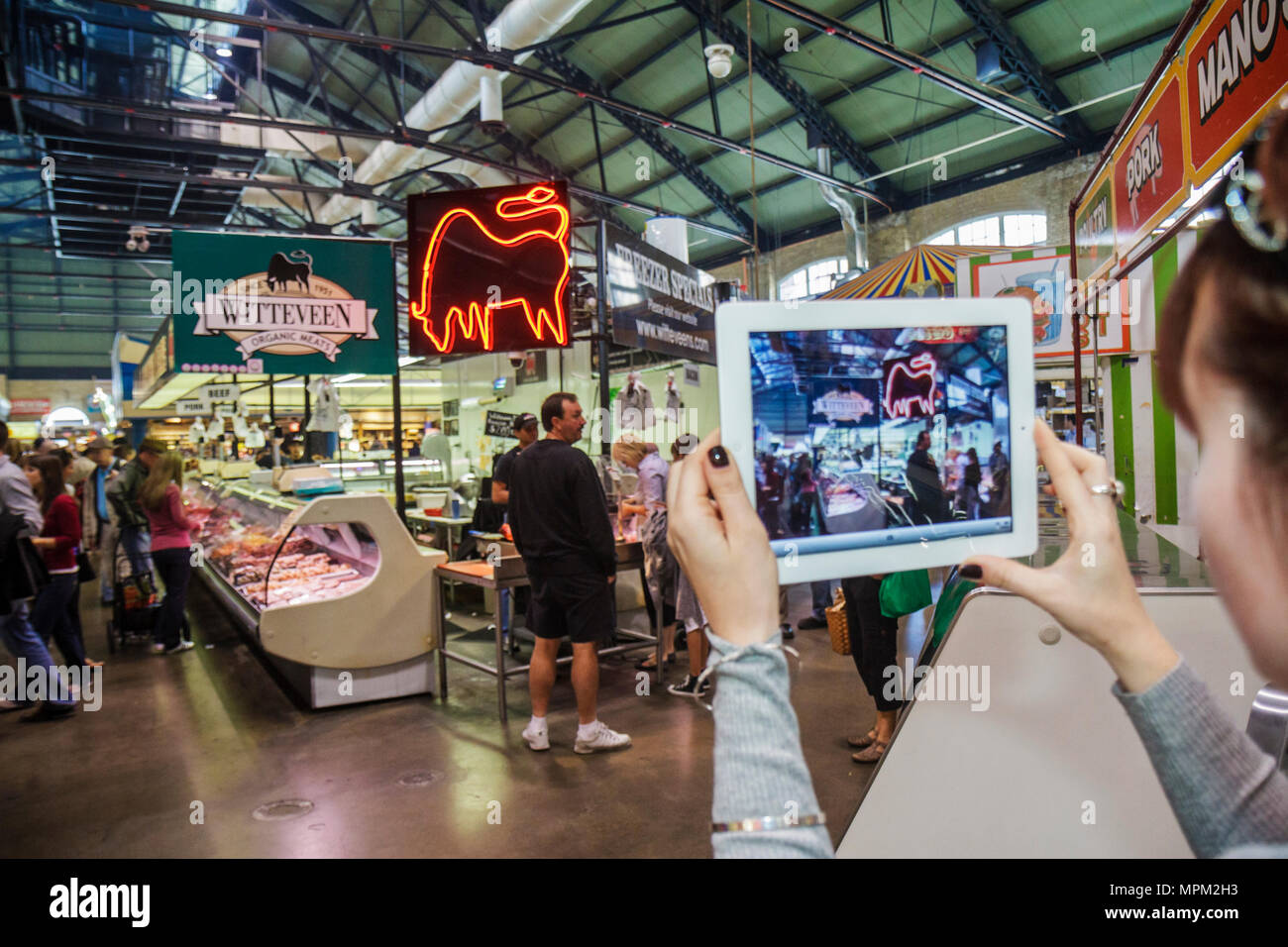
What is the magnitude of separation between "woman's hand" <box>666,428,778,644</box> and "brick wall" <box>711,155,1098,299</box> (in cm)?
972

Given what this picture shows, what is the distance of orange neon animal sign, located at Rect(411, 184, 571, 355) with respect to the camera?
4938 millimetres

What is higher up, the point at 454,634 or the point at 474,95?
the point at 474,95

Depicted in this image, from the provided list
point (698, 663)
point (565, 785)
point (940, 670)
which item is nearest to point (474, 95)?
point (698, 663)

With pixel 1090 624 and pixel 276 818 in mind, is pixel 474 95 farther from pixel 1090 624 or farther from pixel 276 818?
pixel 1090 624

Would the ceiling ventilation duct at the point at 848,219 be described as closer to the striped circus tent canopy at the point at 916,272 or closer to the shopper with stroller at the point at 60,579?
the striped circus tent canopy at the point at 916,272

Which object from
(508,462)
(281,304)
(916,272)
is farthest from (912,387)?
(916,272)

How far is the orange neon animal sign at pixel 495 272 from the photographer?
16.2 feet

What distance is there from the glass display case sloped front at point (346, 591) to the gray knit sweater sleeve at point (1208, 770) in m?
4.63

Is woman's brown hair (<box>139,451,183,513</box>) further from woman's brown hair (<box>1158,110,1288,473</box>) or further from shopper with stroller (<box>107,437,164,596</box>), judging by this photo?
woman's brown hair (<box>1158,110,1288,473</box>)

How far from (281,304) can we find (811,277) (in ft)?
42.4

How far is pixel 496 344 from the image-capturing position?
16.2ft

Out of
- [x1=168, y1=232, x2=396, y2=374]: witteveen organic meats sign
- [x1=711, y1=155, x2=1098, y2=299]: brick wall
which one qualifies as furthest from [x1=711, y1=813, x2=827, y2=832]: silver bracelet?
[x1=711, y1=155, x2=1098, y2=299]: brick wall

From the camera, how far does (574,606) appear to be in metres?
4.07
